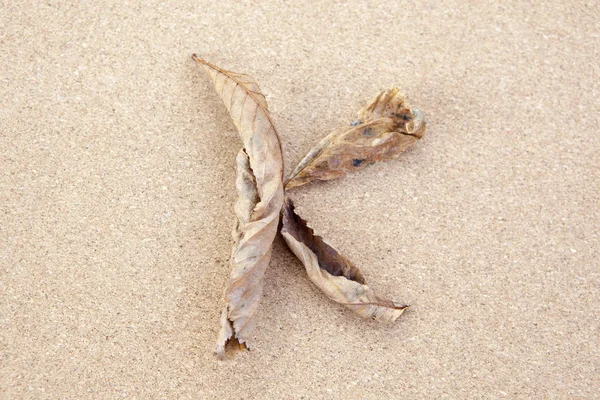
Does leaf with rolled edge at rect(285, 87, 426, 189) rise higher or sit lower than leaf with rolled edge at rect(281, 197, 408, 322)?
higher

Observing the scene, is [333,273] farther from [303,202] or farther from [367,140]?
[367,140]

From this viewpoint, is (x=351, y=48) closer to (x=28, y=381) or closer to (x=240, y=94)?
(x=240, y=94)

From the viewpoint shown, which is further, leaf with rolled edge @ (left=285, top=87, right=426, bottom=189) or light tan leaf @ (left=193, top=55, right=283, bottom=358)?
leaf with rolled edge @ (left=285, top=87, right=426, bottom=189)

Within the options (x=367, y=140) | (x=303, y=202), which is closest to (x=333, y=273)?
(x=303, y=202)
